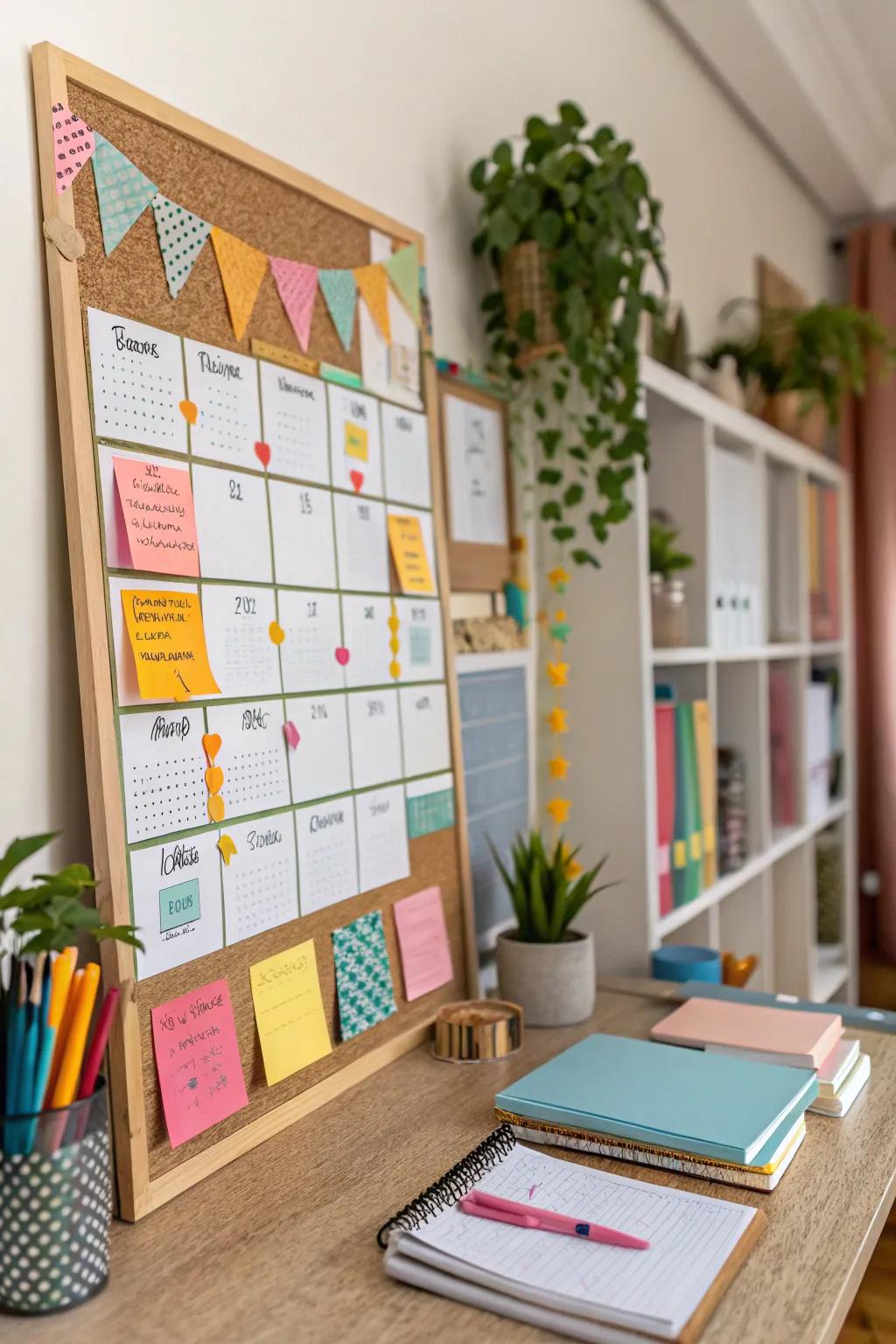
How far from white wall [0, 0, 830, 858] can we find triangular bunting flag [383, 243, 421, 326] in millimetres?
79

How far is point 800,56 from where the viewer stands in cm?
250

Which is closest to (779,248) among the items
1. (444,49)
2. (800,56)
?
(800,56)

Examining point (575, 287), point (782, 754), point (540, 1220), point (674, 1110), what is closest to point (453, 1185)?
point (540, 1220)

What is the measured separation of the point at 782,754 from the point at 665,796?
79 cm

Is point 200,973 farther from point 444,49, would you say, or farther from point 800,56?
point 800,56

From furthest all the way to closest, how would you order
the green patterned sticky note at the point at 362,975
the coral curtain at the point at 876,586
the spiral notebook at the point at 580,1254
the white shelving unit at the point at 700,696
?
the coral curtain at the point at 876,586
the white shelving unit at the point at 700,696
the green patterned sticky note at the point at 362,975
the spiral notebook at the point at 580,1254

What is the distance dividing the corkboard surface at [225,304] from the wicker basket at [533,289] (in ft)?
0.92

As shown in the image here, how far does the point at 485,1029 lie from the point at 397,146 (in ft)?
3.58

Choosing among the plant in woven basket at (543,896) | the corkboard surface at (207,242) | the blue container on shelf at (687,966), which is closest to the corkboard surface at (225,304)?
the corkboard surface at (207,242)

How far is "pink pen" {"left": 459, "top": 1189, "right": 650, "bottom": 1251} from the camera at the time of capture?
84 centimetres

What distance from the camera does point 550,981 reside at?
4.49 feet

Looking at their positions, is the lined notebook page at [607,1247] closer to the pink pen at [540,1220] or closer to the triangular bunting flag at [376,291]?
the pink pen at [540,1220]

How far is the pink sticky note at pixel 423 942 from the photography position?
132 cm

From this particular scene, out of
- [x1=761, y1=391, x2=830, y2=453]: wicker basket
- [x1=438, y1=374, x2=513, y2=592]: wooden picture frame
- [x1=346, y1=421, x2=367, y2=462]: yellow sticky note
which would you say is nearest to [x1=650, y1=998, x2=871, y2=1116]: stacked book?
[x1=438, y1=374, x2=513, y2=592]: wooden picture frame
